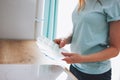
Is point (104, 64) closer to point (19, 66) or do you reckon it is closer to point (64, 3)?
point (19, 66)

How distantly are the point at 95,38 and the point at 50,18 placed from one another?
1.12 m

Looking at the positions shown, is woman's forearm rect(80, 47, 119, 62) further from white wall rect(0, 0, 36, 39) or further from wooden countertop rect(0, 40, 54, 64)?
white wall rect(0, 0, 36, 39)

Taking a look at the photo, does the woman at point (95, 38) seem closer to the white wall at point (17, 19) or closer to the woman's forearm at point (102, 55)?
the woman's forearm at point (102, 55)

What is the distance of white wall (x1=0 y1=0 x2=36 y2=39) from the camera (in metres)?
1.79

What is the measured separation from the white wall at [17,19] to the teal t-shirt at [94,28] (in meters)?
0.96

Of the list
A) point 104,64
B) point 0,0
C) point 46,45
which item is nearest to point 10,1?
point 0,0

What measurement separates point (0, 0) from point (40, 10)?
34 centimetres

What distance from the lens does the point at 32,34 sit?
190cm

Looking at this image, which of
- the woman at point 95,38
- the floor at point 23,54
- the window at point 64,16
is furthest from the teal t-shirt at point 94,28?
the window at point 64,16

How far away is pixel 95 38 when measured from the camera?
0.85m

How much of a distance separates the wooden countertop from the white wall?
78 mm

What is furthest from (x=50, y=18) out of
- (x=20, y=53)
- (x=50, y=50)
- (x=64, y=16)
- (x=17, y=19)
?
(x=50, y=50)

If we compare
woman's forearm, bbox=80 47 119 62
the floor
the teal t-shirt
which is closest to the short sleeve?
the teal t-shirt

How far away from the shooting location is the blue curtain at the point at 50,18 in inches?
74.6
